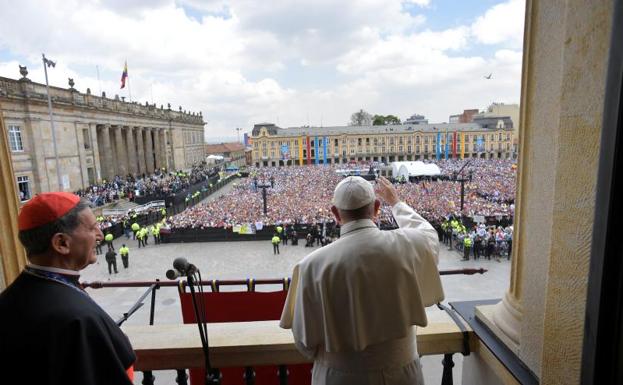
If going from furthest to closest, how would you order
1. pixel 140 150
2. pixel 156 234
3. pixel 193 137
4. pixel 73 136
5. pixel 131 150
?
pixel 193 137 < pixel 140 150 < pixel 131 150 < pixel 73 136 < pixel 156 234

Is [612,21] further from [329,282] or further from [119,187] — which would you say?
[119,187]

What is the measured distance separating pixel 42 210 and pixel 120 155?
145 ft

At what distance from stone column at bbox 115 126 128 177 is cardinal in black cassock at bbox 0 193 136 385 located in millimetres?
43561

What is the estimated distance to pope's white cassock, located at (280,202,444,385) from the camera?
1.61m

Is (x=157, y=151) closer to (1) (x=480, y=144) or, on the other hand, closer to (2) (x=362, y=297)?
(2) (x=362, y=297)

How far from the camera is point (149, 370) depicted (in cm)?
205

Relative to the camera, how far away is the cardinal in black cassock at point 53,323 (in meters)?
1.32

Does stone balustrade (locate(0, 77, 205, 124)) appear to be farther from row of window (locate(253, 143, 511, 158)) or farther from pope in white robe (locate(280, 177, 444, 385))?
pope in white robe (locate(280, 177, 444, 385))

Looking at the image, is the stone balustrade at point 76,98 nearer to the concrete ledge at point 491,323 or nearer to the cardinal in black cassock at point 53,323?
the cardinal in black cassock at point 53,323

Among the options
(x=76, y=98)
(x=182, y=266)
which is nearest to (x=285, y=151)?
(x=76, y=98)

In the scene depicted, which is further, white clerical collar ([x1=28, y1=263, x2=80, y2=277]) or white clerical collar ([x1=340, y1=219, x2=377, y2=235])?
white clerical collar ([x1=340, y1=219, x2=377, y2=235])

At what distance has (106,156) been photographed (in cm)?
3666

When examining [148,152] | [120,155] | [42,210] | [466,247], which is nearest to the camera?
[42,210]

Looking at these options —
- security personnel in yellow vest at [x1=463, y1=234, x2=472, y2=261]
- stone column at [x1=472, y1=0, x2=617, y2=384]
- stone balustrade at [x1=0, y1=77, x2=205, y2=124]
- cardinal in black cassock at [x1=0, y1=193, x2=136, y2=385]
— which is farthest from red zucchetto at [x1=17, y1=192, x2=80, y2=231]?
stone balustrade at [x1=0, y1=77, x2=205, y2=124]
